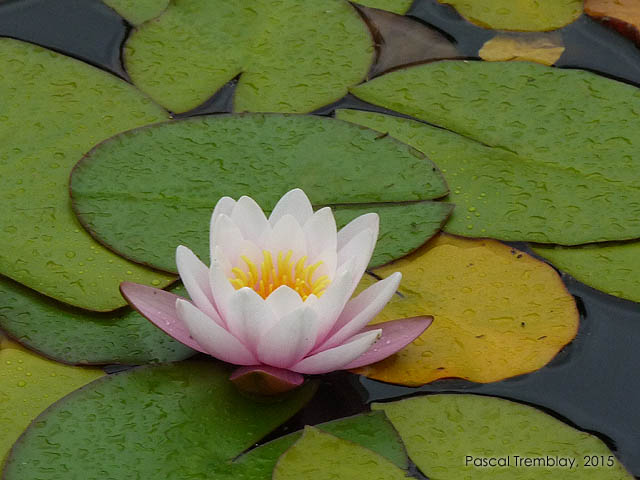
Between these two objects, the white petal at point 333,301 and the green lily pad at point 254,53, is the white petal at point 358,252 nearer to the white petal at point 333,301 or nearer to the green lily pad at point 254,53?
the white petal at point 333,301

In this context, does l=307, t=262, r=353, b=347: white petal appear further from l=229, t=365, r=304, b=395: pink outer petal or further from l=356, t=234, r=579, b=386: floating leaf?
l=356, t=234, r=579, b=386: floating leaf

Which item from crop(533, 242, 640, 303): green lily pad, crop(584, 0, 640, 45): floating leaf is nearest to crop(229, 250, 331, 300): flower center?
crop(533, 242, 640, 303): green lily pad

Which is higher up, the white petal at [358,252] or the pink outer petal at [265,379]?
the white petal at [358,252]

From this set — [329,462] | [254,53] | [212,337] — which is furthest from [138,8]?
[329,462]

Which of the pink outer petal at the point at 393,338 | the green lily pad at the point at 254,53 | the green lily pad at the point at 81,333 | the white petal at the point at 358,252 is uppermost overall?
the green lily pad at the point at 254,53

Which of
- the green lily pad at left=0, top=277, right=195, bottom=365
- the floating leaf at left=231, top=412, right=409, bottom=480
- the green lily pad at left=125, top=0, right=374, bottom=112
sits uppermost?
the green lily pad at left=125, top=0, right=374, bottom=112

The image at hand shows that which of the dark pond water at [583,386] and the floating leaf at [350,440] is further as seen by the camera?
the dark pond water at [583,386]

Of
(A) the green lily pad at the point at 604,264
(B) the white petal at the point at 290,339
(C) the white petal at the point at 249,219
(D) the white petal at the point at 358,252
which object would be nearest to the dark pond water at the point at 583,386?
(A) the green lily pad at the point at 604,264
